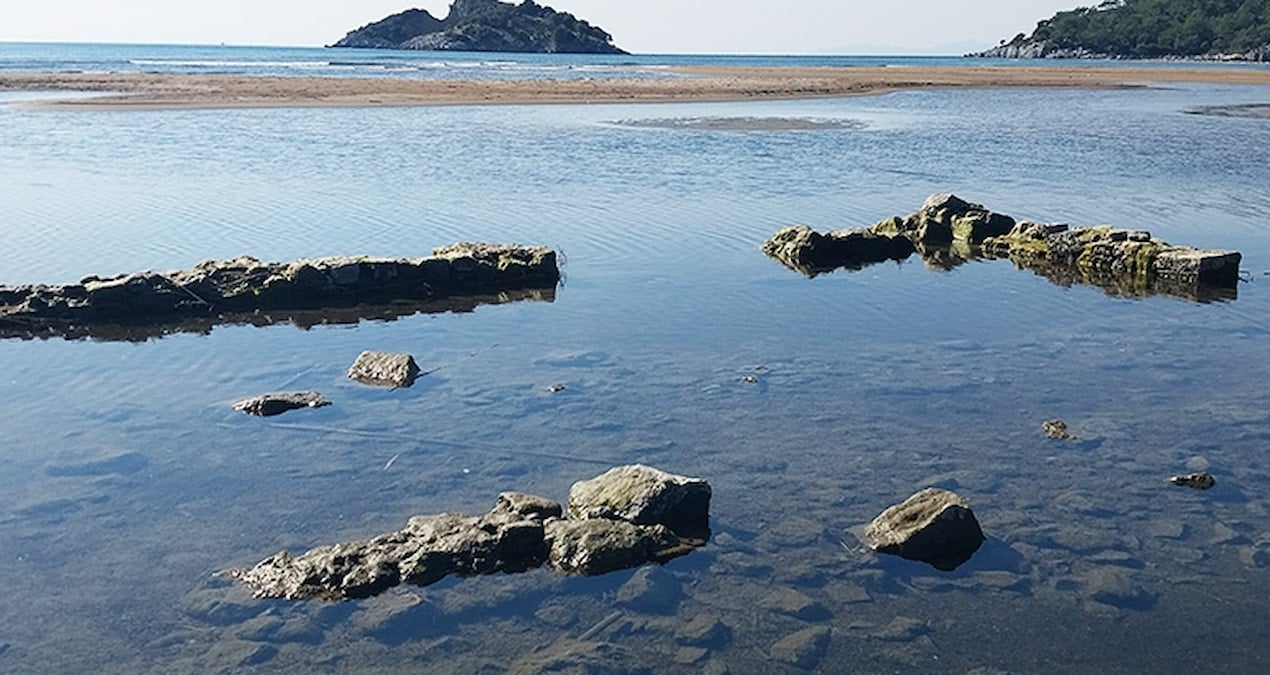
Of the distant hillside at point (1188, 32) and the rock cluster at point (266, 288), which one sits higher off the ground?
the distant hillside at point (1188, 32)

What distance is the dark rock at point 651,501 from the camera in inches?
433

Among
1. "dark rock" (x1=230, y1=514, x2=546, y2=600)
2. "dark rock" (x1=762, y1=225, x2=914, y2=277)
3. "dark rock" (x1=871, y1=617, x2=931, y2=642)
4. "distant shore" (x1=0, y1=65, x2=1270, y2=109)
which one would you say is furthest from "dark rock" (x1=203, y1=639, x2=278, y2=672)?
"distant shore" (x1=0, y1=65, x2=1270, y2=109)

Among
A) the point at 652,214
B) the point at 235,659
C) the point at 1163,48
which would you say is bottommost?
the point at 235,659

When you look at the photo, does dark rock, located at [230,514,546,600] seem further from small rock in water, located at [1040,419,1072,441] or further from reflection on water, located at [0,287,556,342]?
reflection on water, located at [0,287,556,342]

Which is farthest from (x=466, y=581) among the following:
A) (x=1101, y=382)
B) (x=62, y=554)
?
(x=1101, y=382)

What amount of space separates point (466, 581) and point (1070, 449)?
722 cm

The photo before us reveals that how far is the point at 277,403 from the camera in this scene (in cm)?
1441

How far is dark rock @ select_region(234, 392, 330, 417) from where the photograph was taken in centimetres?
1436

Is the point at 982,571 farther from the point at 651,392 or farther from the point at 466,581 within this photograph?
the point at 651,392

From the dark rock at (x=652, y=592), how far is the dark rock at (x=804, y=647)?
3.40ft

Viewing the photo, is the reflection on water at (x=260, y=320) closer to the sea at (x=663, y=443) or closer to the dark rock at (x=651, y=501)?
the sea at (x=663, y=443)

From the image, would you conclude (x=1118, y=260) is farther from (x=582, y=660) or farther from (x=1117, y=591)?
(x=582, y=660)

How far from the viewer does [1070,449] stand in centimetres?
1326

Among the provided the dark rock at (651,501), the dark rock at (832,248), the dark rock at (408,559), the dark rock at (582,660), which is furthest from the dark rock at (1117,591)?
the dark rock at (832,248)
